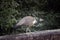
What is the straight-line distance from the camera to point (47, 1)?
6.21 meters

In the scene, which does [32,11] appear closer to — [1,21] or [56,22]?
[56,22]

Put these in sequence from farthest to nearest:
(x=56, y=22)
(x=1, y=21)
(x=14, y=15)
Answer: (x=56, y=22) < (x=14, y=15) < (x=1, y=21)

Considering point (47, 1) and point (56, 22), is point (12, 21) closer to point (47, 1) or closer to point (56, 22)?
point (56, 22)

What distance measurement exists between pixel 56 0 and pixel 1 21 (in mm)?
2031

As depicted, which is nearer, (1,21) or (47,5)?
(1,21)

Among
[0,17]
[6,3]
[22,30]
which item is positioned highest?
[6,3]

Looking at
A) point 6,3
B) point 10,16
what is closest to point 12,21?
point 10,16

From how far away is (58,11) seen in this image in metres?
6.21

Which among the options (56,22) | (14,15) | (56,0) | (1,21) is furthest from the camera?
(56,0)

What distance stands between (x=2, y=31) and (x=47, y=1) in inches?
76.3

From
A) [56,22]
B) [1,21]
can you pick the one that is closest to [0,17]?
[1,21]

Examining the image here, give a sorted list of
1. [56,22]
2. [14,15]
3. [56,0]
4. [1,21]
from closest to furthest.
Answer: [1,21], [14,15], [56,22], [56,0]

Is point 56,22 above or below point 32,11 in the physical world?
below

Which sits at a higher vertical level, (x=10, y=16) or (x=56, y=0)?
(x=56, y=0)
